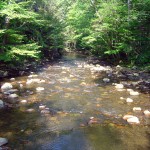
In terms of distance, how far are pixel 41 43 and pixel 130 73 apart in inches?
406

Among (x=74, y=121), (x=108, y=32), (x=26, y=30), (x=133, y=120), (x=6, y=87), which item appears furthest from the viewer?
(x=26, y=30)

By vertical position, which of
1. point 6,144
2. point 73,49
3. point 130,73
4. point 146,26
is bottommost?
point 73,49

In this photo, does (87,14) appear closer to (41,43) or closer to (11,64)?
(41,43)

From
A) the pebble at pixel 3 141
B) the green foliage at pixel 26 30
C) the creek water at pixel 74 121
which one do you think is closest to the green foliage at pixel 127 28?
the green foliage at pixel 26 30

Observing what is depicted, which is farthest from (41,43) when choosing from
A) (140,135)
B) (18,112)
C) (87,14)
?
(140,135)

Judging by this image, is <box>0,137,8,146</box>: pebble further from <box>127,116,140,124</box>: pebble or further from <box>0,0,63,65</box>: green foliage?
<box>0,0,63,65</box>: green foliage

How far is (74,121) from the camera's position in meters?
9.12

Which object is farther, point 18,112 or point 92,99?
point 92,99

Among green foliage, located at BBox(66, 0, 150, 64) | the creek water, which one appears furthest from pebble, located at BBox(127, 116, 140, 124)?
green foliage, located at BBox(66, 0, 150, 64)

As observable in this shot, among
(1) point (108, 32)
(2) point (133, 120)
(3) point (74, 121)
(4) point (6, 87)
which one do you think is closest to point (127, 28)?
(1) point (108, 32)

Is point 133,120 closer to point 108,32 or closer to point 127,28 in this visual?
point 127,28

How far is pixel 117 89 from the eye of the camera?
1355 cm

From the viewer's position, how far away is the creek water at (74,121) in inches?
294

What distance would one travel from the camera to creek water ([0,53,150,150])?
→ 7.47 meters
